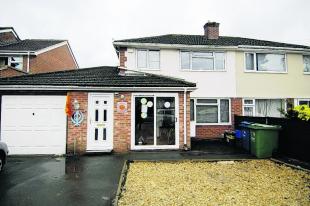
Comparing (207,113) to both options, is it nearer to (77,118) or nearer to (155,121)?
(155,121)

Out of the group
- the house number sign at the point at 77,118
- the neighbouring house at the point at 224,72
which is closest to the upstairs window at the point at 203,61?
the neighbouring house at the point at 224,72

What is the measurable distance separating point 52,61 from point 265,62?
16891 millimetres

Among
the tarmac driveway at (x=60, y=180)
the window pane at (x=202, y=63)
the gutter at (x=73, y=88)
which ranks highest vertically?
the window pane at (x=202, y=63)

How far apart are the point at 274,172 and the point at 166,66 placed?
8344 mm

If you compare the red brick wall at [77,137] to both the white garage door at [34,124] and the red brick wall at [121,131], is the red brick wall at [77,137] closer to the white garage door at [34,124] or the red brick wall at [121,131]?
the white garage door at [34,124]

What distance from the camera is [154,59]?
Answer: 1405 cm

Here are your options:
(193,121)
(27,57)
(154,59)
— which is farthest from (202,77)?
(27,57)

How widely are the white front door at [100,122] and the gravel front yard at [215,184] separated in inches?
94.1

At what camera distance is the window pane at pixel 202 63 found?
559 inches

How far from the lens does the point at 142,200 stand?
203 inches

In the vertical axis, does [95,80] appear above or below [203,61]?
below

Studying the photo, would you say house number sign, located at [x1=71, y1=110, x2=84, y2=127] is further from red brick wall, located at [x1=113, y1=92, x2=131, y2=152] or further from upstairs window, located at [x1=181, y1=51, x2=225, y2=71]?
upstairs window, located at [x1=181, y1=51, x2=225, y2=71]

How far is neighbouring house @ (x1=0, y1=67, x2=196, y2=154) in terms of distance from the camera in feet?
33.2

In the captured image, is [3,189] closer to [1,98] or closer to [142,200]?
[142,200]
